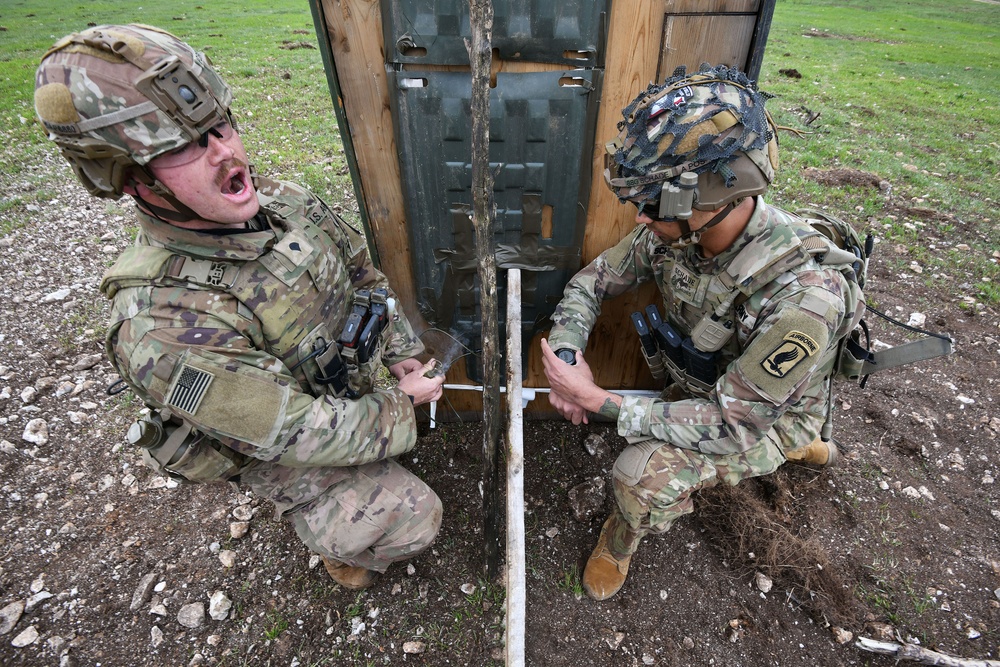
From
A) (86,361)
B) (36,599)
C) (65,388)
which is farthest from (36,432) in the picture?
(36,599)

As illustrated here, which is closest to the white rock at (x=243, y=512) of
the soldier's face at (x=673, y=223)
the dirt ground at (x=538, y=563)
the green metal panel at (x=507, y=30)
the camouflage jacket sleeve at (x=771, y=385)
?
the dirt ground at (x=538, y=563)

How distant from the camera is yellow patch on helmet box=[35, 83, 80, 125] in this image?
57.4 inches

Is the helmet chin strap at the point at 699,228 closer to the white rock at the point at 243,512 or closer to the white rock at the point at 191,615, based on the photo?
the white rock at the point at 243,512

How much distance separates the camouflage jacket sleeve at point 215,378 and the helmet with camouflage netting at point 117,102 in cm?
40

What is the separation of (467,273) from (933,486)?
2.96m

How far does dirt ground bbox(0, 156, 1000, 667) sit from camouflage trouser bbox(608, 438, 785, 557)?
55 centimetres

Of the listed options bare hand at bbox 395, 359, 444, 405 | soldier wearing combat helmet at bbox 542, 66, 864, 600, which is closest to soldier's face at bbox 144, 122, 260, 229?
bare hand at bbox 395, 359, 444, 405

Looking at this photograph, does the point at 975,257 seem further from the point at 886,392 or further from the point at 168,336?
the point at 168,336

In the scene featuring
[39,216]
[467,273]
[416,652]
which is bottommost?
[416,652]

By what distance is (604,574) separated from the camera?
103 inches

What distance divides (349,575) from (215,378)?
1.40 metres

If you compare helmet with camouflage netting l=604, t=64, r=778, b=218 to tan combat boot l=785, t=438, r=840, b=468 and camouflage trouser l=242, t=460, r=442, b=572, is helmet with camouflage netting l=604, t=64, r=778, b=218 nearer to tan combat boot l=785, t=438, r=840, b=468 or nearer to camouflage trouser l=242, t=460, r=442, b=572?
camouflage trouser l=242, t=460, r=442, b=572

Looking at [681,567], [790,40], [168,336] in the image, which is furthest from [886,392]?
[790,40]

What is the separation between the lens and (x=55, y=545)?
282cm
